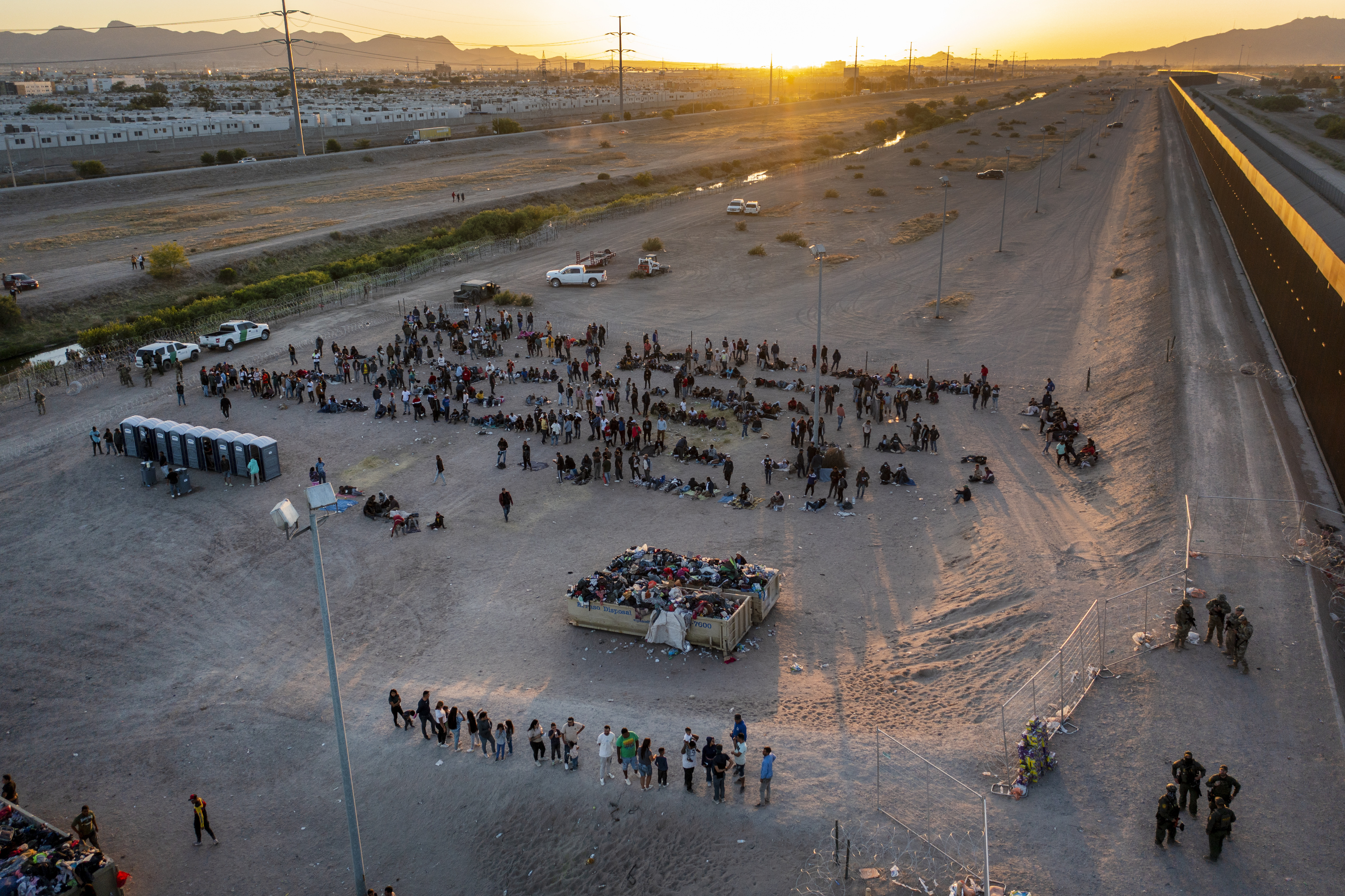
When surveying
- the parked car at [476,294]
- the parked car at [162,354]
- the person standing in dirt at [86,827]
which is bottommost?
the person standing in dirt at [86,827]

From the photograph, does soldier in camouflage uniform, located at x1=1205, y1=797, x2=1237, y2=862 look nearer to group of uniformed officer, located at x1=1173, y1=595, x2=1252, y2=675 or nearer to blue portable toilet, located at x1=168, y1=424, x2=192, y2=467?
group of uniformed officer, located at x1=1173, y1=595, x2=1252, y2=675

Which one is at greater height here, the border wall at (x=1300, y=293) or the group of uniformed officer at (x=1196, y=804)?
the border wall at (x=1300, y=293)

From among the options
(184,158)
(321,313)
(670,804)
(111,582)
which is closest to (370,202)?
(184,158)

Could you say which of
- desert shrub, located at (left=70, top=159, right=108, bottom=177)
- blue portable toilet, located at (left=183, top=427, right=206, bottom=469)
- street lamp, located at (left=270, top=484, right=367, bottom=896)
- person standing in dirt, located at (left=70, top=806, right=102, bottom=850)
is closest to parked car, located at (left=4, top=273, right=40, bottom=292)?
desert shrub, located at (left=70, top=159, right=108, bottom=177)

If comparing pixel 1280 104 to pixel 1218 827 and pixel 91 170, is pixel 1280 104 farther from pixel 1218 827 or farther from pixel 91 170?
pixel 1218 827

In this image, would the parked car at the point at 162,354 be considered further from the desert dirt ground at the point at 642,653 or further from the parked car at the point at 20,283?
the parked car at the point at 20,283

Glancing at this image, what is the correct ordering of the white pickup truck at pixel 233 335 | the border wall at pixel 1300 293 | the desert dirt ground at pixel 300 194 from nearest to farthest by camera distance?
the border wall at pixel 1300 293, the white pickup truck at pixel 233 335, the desert dirt ground at pixel 300 194

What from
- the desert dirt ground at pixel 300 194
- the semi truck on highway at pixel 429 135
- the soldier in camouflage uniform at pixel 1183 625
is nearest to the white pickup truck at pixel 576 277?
the desert dirt ground at pixel 300 194
